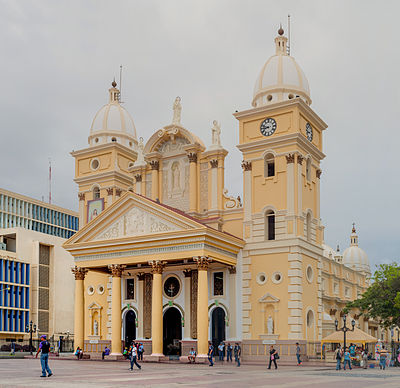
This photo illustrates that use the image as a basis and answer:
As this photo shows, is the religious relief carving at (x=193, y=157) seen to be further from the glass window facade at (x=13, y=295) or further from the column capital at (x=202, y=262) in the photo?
the glass window facade at (x=13, y=295)

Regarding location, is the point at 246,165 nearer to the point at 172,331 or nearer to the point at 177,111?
the point at 177,111

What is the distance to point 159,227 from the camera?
44.0m

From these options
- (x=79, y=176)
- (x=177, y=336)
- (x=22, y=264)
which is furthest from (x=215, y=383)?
(x=22, y=264)

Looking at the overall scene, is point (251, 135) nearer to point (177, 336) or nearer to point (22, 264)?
point (177, 336)

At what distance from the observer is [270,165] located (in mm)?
47344

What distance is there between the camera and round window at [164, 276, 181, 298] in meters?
48.3

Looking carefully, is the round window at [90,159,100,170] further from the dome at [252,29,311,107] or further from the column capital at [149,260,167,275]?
the column capital at [149,260,167,275]

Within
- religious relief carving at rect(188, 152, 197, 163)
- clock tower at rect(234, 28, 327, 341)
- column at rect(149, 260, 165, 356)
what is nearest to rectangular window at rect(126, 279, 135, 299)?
column at rect(149, 260, 165, 356)

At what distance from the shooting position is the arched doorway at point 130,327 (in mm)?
49906

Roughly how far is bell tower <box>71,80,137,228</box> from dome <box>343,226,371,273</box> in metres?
Answer: 69.8

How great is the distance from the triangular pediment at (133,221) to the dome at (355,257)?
3093 inches

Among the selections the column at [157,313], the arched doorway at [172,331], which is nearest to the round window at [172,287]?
the arched doorway at [172,331]

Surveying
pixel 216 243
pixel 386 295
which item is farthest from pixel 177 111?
pixel 386 295

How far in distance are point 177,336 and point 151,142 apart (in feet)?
53.4
